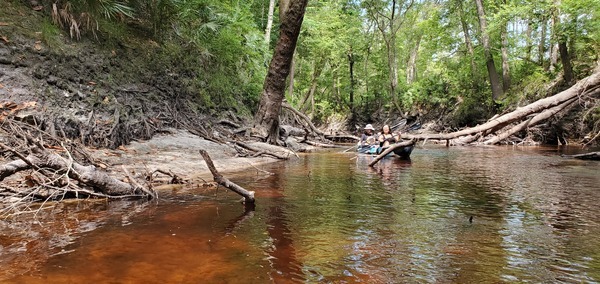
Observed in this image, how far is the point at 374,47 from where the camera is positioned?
1395 inches

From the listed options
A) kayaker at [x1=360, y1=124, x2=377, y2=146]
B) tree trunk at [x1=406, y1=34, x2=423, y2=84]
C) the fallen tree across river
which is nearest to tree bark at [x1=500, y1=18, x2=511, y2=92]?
the fallen tree across river

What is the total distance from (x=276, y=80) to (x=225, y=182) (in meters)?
8.62

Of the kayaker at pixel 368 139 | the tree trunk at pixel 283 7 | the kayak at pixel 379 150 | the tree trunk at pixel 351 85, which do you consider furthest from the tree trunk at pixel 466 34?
the tree trunk at pixel 283 7

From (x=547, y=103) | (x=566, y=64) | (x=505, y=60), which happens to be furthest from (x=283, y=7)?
(x=505, y=60)

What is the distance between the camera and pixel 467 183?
6.76 meters

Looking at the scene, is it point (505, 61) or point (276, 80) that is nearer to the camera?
point (276, 80)

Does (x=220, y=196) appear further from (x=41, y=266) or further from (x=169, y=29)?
(x=169, y=29)

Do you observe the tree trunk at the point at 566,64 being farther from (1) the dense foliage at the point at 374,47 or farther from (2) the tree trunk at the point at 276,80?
(2) the tree trunk at the point at 276,80

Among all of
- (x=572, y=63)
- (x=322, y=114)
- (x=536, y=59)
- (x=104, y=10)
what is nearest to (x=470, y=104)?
(x=536, y=59)

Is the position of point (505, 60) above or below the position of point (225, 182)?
above

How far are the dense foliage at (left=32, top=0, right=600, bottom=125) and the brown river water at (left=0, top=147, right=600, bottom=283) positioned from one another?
813 centimetres

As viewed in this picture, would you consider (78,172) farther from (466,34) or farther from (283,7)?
(466,34)

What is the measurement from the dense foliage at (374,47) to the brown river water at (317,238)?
26.7 ft

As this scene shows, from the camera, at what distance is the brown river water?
2.65m
